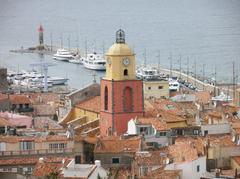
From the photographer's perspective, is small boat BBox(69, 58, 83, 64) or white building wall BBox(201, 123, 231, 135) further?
small boat BBox(69, 58, 83, 64)

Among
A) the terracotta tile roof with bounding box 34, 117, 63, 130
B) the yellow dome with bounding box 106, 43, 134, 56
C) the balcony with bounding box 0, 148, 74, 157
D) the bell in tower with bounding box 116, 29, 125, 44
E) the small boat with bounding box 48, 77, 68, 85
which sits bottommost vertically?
the small boat with bounding box 48, 77, 68, 85

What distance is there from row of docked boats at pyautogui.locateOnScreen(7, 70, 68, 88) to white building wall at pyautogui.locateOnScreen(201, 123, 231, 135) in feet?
93.5

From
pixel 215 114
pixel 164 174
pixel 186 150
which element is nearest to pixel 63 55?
pixel 215 114

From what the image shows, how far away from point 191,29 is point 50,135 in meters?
92.3

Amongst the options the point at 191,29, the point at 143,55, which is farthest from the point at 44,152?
the point at 191,29

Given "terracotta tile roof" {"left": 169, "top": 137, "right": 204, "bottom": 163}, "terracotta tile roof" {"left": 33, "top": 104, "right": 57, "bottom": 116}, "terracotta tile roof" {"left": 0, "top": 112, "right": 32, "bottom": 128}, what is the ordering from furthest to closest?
"terracotta tile roof" {"left": 33, "top": 104, "right": 57, "bottom": 116}
"terracotta tile roof" {"left": 0, "top": 112, "right": 32, "bottom": 128}
"terracotta tile roof" {"left": 169, "top": 137, "right": 204, "bottom": 163}

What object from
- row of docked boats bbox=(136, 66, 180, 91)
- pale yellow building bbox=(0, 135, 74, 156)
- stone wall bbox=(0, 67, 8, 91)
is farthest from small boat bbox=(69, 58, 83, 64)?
pale yellow building bbox=(0, 135, 74, 156)

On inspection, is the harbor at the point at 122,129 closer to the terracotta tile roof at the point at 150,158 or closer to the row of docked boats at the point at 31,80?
the terracotta tile roof at the point at 150,158

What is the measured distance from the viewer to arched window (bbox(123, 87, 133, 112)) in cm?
2915

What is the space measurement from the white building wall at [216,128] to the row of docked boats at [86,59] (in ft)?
136

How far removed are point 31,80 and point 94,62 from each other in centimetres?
1102

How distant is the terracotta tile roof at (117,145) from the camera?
24062 millimetres

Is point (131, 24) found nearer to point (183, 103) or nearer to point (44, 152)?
point (183, 103)

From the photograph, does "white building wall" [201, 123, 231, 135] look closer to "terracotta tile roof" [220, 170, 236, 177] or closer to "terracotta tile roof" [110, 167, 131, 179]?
"terracotta tile roof" [110, 167, 131, 179]
